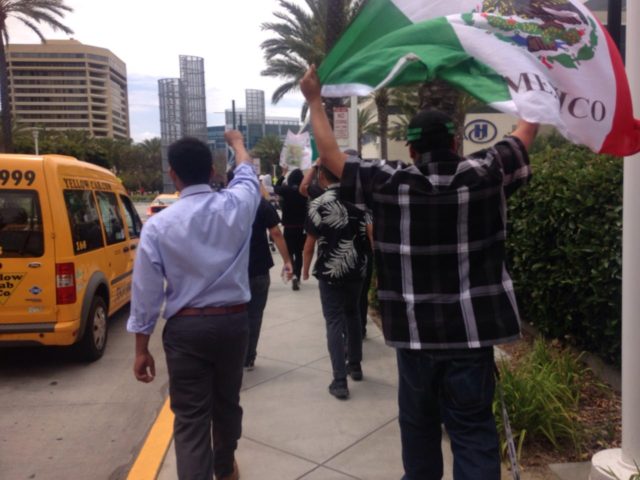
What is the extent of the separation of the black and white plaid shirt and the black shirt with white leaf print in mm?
Answer: 2400

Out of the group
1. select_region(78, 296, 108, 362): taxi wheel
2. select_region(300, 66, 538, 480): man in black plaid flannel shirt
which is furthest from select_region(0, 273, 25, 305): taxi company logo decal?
select_region(300, 66, 538, 480): man in black plaid flannel shirt

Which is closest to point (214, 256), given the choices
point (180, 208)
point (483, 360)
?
point (180, 208)

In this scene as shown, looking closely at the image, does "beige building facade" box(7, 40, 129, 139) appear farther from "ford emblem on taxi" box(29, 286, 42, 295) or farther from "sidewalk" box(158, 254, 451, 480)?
"sidewalk" box(158, 254, 451, 480)

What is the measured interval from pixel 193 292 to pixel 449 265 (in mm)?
1344

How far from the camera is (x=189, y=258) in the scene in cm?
308

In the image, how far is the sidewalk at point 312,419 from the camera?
393cm

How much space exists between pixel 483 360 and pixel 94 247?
5.37 meters

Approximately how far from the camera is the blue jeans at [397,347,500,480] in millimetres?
2484

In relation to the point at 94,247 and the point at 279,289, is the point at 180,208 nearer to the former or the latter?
the point at 94,247

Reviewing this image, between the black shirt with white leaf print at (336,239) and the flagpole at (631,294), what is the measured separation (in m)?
2.26

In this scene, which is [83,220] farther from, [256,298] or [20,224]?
[256,298]

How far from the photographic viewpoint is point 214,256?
10.3ft

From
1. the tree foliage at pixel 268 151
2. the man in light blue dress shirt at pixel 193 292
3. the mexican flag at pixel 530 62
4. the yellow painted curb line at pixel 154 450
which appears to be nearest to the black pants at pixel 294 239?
the yellow painted curb line at pixel 154 450

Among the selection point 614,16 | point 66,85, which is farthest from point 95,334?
point 66,85
